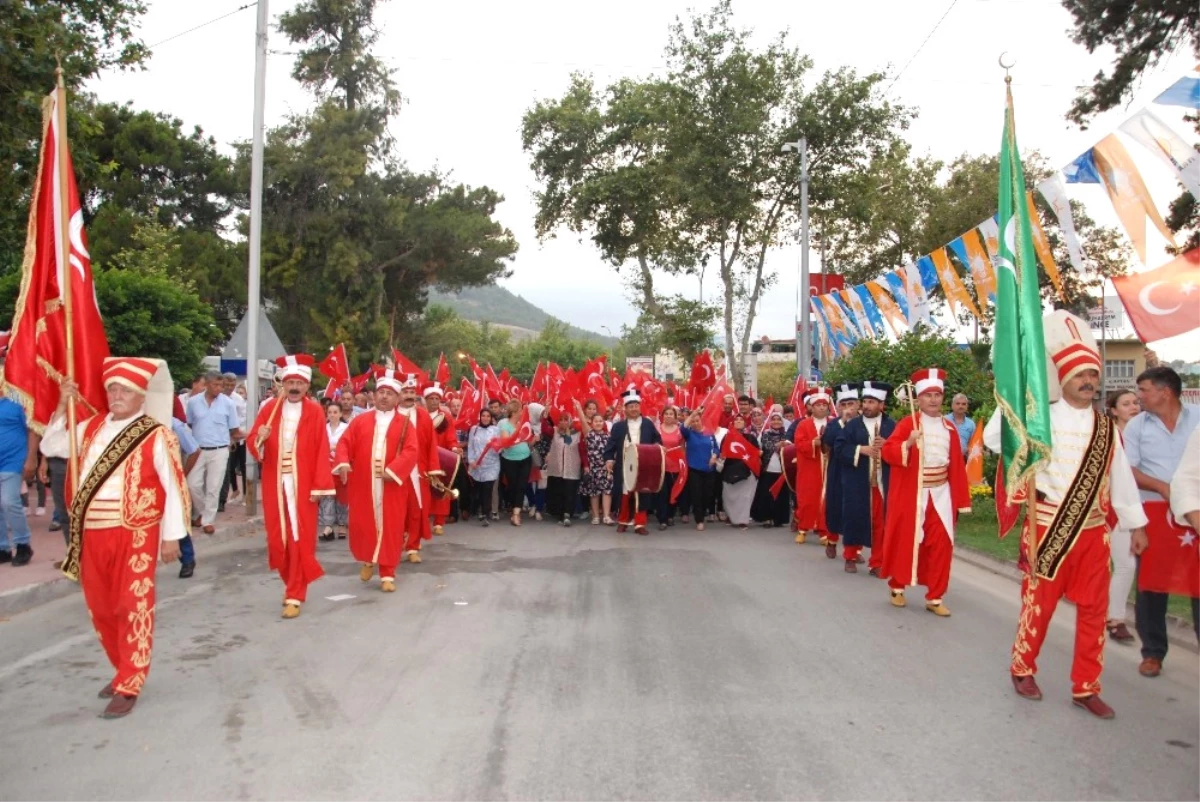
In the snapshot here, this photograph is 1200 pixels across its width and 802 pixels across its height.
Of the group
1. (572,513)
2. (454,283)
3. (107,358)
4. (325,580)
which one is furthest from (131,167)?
(107,358)

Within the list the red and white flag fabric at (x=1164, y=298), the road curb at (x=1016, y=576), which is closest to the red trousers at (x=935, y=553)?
the road curb at (x=1016, y=576)

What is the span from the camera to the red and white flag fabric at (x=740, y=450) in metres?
13.8

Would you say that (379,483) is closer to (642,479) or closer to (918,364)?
(642,479)

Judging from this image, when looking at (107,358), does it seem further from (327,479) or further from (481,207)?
(481,207)

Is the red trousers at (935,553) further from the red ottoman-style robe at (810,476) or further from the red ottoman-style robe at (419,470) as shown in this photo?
the red ottoman-style robe at (419,470)

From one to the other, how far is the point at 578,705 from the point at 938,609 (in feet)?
12.1

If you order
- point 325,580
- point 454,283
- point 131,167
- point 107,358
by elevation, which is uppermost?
point 131,167

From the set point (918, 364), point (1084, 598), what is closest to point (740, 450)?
point (918, 364)

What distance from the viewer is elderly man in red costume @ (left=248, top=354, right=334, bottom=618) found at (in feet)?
24.7

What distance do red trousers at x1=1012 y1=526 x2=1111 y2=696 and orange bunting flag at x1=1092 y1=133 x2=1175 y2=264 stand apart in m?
3.83

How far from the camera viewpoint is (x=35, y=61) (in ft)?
35.1

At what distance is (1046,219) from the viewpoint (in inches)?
1115

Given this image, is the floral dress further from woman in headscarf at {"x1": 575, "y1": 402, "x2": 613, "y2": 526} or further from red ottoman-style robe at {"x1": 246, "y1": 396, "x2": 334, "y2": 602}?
red ottoman-style robe at {"x1": 246, "y1": 396, "x2": 334, "y2": 602}

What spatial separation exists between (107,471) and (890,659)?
4605mm
